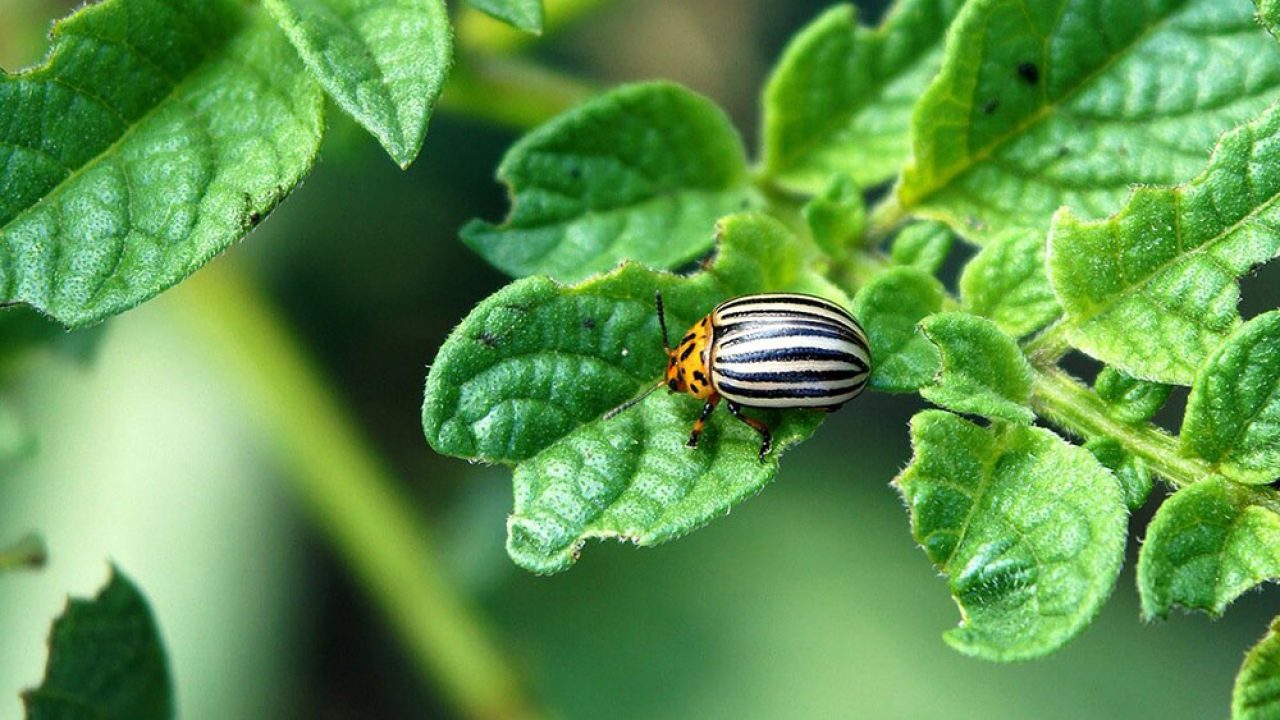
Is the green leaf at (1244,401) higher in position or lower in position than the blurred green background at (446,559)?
higher

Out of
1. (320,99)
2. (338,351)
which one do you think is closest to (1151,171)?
(320,99)

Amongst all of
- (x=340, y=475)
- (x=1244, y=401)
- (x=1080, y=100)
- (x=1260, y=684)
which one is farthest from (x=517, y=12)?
(x=340, y=475)

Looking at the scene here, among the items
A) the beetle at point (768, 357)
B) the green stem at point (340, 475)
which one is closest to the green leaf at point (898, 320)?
the beetle at point (768, 357)

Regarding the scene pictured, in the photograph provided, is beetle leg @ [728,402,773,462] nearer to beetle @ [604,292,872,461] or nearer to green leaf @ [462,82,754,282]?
beetle @ [604,292,872,461]

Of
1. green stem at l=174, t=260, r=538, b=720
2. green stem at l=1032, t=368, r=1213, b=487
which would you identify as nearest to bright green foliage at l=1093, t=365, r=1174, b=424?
green stem at l=1032, t=368, r=1213, b=487

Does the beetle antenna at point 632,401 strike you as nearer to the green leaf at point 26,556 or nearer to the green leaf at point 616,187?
the green leaf at point 616,187

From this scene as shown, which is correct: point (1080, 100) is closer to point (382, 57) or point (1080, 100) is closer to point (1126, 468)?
point (1126, 468)
